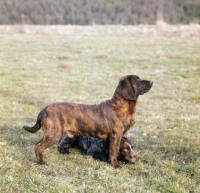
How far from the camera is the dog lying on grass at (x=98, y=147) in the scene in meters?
6.14

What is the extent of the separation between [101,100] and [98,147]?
16.4 ft

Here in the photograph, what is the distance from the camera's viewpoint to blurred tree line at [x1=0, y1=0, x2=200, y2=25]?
42656mm

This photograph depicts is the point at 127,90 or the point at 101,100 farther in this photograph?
the point at 101,100

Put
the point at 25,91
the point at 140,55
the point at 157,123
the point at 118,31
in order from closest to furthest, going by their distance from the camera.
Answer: the point at 157,123 → the point at 25,91 → the point at 140,55 → the point at 118,31

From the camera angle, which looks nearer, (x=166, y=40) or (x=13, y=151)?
(x=13, y=151)

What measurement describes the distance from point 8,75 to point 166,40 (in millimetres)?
14107

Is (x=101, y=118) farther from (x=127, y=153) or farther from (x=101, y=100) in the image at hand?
(x=101, y=100)

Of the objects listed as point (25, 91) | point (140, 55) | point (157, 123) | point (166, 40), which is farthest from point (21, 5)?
point (157, 123)

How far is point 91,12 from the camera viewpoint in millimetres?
45250

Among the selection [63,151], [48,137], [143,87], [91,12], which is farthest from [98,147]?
[91,12]

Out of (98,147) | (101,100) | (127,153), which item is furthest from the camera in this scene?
(101,100)

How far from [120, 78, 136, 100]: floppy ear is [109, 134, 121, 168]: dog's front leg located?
2.16 feet

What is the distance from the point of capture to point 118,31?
107 ft

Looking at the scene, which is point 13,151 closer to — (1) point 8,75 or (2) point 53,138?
(2) point 53,138
